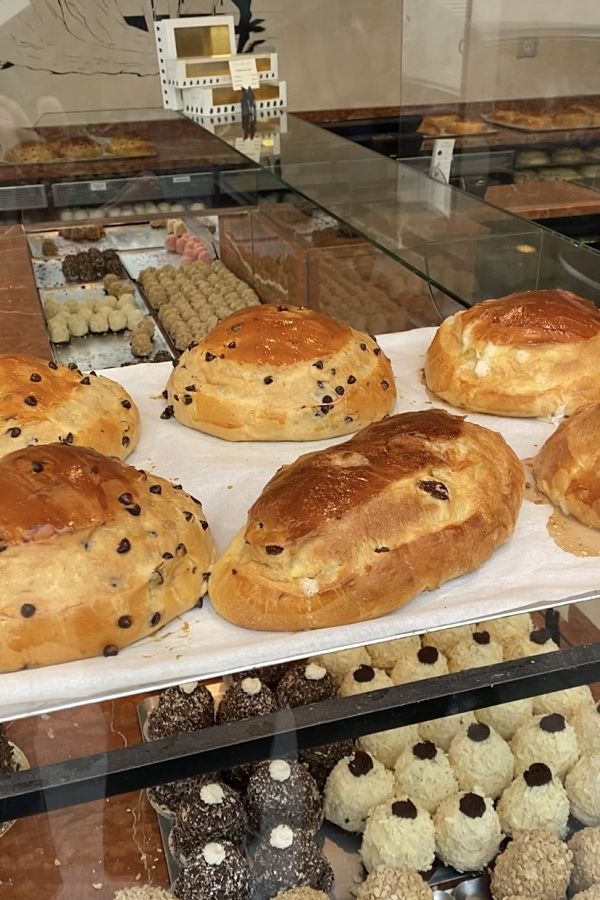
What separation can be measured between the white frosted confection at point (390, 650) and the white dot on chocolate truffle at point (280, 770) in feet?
0.78

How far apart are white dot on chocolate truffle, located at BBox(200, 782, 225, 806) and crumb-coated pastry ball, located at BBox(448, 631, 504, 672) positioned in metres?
0.50

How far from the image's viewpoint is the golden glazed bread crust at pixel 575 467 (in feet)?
4.66

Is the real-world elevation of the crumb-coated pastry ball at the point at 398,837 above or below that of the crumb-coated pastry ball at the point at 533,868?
above

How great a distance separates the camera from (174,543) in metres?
1.27

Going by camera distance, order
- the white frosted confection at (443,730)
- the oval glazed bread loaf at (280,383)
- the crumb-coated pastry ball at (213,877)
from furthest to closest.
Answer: the oval glazed bread loaf at (280,383)
the white frosted confection at (443,730)
the crumb-coated pastry ball at (213,877)

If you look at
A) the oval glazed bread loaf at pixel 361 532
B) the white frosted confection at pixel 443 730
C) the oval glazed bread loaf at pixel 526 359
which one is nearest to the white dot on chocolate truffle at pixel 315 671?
the oval glazed bread loaf at pixel 361 532

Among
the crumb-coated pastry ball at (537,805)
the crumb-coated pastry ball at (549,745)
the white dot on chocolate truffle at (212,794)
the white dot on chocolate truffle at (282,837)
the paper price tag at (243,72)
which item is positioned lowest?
the crumb-coated pastry ball at (537,805)

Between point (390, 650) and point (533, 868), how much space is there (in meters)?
0.56

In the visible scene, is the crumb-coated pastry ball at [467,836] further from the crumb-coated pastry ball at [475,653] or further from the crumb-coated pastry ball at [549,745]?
the crumb-coated pastry ball at [475,653]

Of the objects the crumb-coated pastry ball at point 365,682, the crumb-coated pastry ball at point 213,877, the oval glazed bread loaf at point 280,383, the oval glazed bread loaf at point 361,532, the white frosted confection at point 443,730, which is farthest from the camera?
the oval glazed bread loaf at point 280,383

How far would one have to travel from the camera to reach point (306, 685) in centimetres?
128

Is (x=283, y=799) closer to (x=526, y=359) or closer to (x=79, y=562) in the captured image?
(x=79, y=562)

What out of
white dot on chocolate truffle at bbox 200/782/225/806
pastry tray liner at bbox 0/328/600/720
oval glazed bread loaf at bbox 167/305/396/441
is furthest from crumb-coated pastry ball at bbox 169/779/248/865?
oval glazed bread loaf at bbox 167/305/396/441

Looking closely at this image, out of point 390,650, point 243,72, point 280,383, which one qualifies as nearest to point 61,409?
point 280,383
